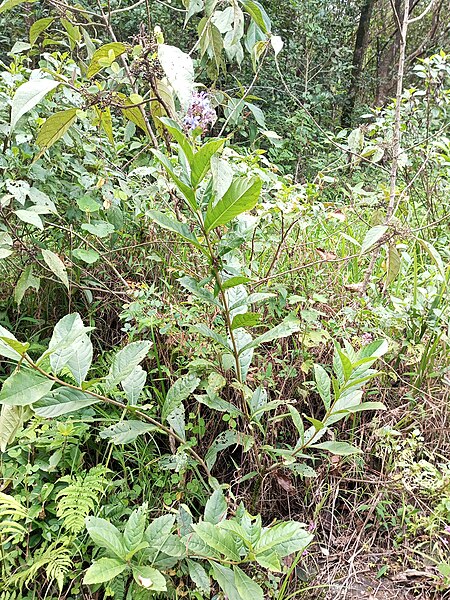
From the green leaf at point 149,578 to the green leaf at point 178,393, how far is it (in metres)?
0.30

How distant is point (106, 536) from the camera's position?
0.98m

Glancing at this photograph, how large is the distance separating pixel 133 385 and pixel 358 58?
6.65 meters

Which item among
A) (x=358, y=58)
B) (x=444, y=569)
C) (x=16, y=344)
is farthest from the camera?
(x=358, y=58)

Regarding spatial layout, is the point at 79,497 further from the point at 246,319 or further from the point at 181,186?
the point at 181,186

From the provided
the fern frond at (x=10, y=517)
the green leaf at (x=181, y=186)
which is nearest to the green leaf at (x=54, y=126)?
the green leaf at (x=181, y=186)

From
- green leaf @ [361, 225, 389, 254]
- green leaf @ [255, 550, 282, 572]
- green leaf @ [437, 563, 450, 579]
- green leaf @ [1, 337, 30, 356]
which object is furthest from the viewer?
green leaf @ [361, 225, 389, 254]

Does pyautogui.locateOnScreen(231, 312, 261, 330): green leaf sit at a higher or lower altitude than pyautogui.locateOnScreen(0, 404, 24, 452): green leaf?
lower

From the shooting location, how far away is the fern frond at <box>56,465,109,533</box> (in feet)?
3.71

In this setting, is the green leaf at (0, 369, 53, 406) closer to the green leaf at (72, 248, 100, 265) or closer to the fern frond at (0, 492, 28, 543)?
the fern frond at (0, 492, 28, 543)

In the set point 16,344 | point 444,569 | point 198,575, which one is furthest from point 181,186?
point 444,569

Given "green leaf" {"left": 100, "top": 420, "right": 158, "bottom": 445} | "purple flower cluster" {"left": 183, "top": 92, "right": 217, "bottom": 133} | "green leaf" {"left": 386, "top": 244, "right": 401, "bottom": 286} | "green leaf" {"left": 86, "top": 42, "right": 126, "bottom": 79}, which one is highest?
"green leaf" {"left": 86, "top": 42, "right": 126, "bottom": 79}

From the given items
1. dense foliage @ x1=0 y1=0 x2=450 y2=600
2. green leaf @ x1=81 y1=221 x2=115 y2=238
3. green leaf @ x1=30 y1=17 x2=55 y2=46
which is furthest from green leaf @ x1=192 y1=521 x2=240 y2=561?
green leaf @ x1=30 y1=17 x2=55 y2=46

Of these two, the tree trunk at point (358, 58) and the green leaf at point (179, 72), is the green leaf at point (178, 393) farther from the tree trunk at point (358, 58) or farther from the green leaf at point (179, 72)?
the tree trunk at point (358, 58)

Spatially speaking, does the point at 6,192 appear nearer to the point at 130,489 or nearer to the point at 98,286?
the point at 98,286
